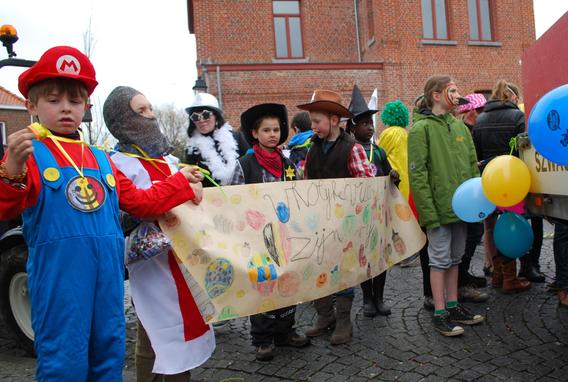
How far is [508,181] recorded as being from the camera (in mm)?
2988

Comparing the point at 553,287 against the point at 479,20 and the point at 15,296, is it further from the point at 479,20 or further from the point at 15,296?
the point at 479,20

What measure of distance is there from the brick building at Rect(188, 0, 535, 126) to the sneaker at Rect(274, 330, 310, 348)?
523 inches

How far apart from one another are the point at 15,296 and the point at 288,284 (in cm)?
258

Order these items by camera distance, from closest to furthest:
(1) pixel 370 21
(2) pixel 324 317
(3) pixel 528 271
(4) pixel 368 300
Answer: (2) pixel 324 317 < (4) pixel 368 300 < (3) pixel 528 271 < (1) pixel 370 21

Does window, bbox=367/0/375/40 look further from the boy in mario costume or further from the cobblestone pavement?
the boy in mario costume

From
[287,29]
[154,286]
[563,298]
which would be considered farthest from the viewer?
[287,29]

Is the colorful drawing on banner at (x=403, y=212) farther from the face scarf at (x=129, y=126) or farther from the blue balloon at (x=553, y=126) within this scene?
the face scarf at (x=129, y=126)

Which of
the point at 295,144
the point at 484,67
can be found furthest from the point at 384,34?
the point at 295,144

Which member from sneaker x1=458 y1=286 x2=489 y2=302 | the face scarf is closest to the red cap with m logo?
the face scarf

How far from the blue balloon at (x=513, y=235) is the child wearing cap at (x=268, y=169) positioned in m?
1.70

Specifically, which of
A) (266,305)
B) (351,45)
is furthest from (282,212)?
(351,45)

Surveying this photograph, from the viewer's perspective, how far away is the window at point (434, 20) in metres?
18.1

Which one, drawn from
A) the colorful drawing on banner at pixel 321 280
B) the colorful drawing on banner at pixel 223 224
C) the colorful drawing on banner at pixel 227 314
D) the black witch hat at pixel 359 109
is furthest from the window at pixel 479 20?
the colorful drawing on banner at pixel 227 314

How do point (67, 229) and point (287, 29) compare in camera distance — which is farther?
point (287, 29)
